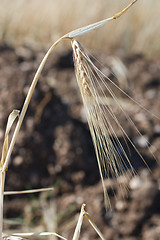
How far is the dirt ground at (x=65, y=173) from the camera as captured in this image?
1.58 meters

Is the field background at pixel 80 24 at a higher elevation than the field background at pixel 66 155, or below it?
higher

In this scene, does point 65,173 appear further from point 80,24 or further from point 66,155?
point 80,24

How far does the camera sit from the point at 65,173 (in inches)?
68.3

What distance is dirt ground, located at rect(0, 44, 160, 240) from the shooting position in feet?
5.18

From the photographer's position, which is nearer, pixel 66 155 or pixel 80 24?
pixel 66 155

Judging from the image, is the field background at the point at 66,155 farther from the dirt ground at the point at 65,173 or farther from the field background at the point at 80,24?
the field background at the point at 80,24

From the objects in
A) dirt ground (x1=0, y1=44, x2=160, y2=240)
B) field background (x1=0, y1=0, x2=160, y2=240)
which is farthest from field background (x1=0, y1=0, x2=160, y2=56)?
dirt ground (x1=0, y1=44, x2=160, y2=240)

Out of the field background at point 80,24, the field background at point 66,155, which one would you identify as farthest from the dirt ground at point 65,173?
the field background at point 80,24

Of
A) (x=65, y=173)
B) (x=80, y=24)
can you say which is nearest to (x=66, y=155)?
(x=65, y=173)

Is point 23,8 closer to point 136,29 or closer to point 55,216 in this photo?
point 136,29

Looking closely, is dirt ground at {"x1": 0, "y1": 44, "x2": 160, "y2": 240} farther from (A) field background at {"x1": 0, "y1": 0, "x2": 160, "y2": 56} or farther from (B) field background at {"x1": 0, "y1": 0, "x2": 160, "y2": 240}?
(A) field background at {"x1": 0, "y1": 0, "x2": 160, "y2": 56}

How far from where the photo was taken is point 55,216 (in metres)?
1.60

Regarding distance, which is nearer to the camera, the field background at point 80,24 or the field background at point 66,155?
the field background at point 66,155

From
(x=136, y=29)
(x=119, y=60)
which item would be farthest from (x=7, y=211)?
(x=136, y=29)
